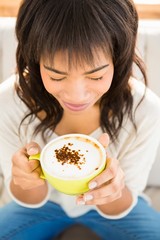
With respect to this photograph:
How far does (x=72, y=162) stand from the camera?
→ 36.9 inches

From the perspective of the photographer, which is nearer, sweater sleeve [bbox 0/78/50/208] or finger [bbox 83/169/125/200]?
finger [bbox 83/169/125/200]

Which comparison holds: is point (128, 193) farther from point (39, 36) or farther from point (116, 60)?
point (39, 36)

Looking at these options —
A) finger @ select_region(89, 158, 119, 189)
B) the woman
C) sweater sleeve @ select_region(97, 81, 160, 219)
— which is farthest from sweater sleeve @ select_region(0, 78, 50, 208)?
finger @ select_region(89, 158, 119, 189)

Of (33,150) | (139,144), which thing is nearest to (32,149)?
(33,150)

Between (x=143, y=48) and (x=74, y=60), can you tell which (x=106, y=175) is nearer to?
(x=74, y=60)

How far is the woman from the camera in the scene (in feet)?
2.97

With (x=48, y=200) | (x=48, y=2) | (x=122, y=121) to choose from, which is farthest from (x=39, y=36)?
(x=48, y=200)

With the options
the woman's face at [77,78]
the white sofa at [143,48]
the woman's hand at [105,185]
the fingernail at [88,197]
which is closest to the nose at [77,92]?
the woman's face at [77,78]

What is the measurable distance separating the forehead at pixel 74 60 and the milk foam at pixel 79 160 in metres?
0.18

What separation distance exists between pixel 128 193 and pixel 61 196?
0.22 meters

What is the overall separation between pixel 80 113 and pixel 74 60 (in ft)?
1.06

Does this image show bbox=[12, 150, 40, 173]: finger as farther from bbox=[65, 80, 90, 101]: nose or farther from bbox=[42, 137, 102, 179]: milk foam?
bbox=[65, 80, 90, 101]: nose

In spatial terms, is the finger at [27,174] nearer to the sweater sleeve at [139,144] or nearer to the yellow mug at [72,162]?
the yellow mug at [72,162]

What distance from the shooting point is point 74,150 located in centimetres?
97
